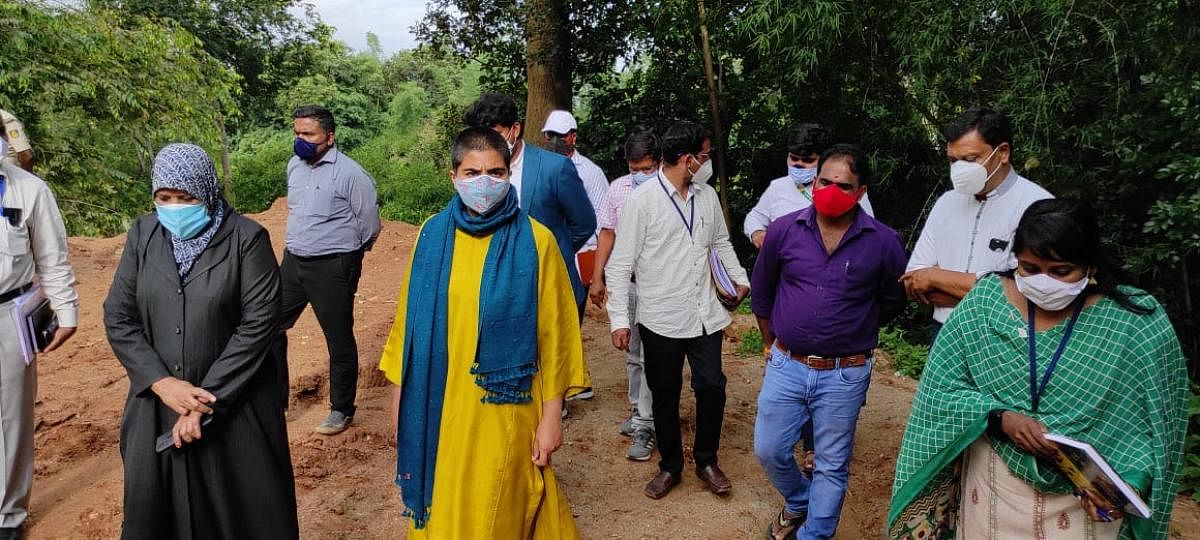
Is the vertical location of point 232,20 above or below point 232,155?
above

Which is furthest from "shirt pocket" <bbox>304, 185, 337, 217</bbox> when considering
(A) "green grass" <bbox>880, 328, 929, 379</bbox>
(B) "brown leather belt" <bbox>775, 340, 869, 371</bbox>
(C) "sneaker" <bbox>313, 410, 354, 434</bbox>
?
(A) "green grass" <bbox>880, 328, 929, 379</bbox>

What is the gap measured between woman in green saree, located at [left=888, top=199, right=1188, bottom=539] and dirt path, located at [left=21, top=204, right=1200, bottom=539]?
1.69m

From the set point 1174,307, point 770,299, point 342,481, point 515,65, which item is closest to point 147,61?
point 515,65

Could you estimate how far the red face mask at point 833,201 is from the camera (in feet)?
10.6

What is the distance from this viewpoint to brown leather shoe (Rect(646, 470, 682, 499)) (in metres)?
4.24

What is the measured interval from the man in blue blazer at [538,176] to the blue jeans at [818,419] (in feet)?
4.03

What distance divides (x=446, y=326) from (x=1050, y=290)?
183cm

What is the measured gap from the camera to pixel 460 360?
2721 millimetres

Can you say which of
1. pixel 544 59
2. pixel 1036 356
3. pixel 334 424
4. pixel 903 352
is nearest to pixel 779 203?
pixel 1036 356

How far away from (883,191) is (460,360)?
709 centimetres

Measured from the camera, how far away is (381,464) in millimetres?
4727

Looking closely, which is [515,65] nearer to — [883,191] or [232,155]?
[883,191]

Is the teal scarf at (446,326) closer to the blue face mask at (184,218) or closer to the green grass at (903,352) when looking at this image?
the blue face mask at (184,218)

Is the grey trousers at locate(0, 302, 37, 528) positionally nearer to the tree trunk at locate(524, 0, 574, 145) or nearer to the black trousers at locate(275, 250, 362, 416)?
the black trousers at locate(275, 250, 362, 416)
